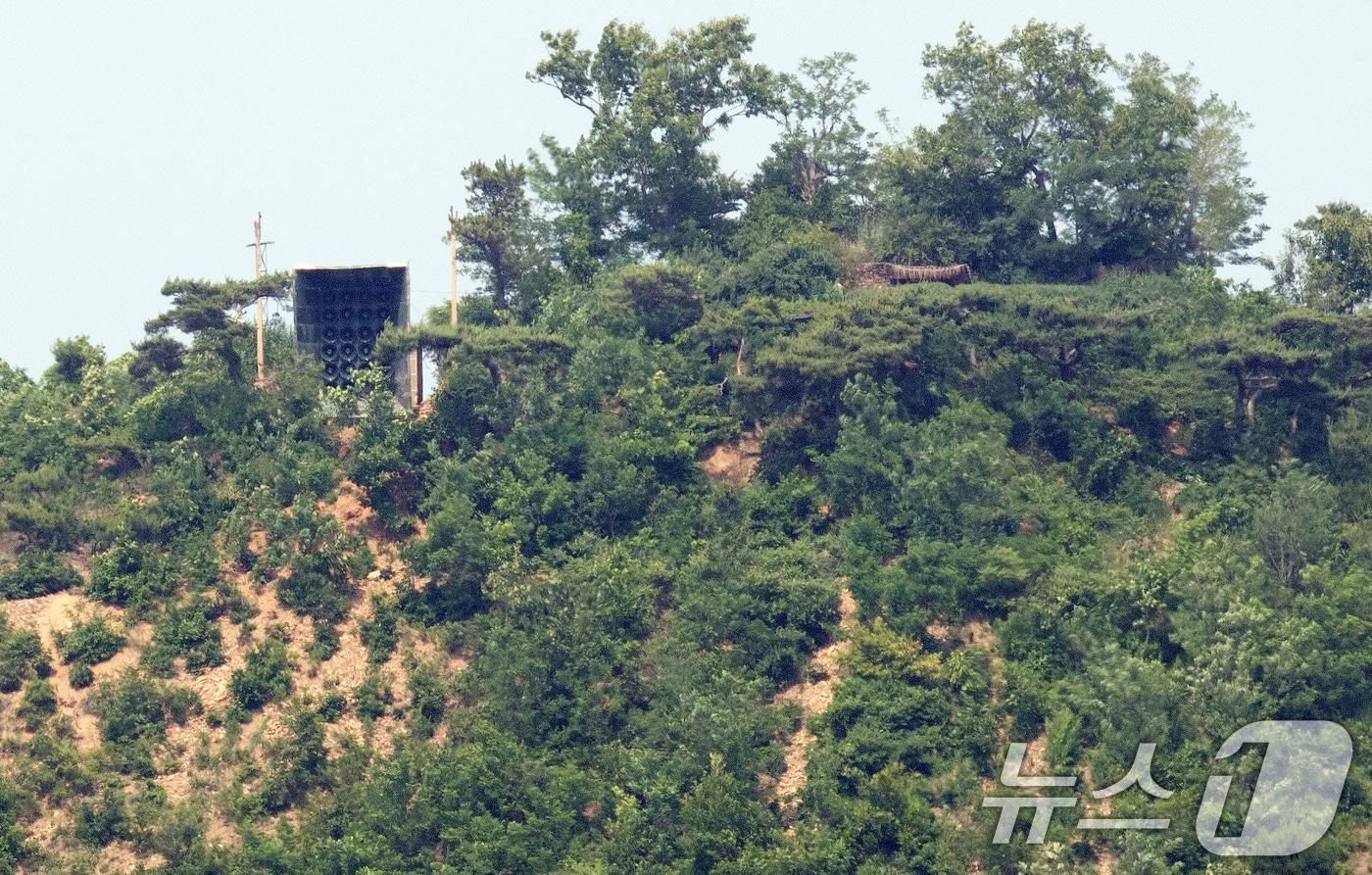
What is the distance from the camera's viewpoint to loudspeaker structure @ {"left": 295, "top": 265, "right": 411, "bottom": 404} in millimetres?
49531

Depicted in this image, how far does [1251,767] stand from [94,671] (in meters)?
18.2

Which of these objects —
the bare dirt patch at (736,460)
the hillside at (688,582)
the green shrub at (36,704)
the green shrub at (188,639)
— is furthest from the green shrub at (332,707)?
the bare dirt patch at (736,460)

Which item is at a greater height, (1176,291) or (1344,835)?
(1176,291)

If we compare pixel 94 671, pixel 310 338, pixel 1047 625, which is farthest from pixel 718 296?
pixel 94 671

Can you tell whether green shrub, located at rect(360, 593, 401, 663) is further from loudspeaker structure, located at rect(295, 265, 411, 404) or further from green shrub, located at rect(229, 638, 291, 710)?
loudspeaker structure, located at rect(295, 265, 411, 404)

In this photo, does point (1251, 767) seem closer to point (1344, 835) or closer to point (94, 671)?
point (1344, 835)

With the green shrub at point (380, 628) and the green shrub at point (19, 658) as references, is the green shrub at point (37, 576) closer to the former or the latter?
the green shrub at point (19, 658)

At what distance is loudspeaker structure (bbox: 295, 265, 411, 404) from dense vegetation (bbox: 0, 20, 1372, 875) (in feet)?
3.85

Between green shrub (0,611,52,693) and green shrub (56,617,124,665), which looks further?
green shrub (56,617,124,665)

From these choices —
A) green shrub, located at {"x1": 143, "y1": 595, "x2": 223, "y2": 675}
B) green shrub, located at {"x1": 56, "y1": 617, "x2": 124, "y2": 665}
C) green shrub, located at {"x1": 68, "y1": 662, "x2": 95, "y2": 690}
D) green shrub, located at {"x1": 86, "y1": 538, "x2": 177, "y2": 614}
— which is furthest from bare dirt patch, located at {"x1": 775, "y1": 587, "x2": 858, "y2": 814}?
green shrub, located at {"x1": 68, "y1": 662, "x2": 95, "y2": 690}

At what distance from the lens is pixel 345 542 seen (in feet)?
148

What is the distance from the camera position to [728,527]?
4550 cm

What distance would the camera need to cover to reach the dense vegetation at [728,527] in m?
40.3

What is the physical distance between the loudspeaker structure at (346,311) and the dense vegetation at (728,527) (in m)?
1.17
